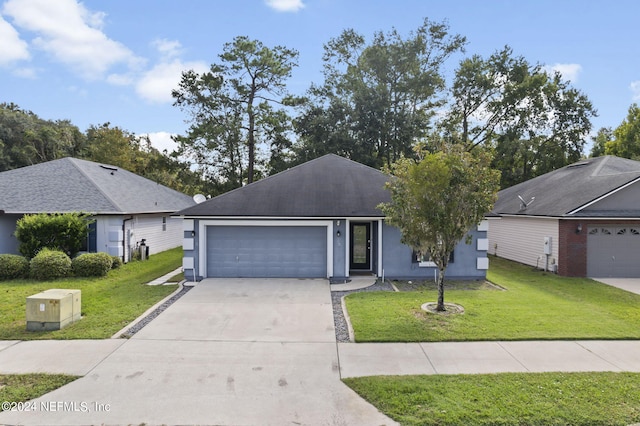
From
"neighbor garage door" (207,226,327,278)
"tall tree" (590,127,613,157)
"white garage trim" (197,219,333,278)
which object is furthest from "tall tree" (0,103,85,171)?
"tall tree" (590,127,613,157)

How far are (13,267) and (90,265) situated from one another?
2365mm

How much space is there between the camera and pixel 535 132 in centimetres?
3005

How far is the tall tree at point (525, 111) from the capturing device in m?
29.4

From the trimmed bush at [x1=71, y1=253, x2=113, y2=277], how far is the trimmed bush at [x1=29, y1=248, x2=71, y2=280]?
0.28 metres

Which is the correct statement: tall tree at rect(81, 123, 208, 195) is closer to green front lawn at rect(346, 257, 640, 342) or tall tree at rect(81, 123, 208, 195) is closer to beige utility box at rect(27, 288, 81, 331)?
beige utility box at rect(27, 288, 81, 331)

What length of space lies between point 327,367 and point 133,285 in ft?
28.6

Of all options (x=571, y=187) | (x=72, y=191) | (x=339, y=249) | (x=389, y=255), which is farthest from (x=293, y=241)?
(x=571, y=187)

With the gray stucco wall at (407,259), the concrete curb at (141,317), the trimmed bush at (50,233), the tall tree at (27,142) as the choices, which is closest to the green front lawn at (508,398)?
the concrete curb at (141,317)

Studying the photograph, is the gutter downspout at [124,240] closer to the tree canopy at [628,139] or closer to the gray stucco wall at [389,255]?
the gray stucco wall at [389,255]

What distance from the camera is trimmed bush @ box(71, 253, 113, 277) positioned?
41.7 feet

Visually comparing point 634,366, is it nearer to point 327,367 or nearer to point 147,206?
point 327,367

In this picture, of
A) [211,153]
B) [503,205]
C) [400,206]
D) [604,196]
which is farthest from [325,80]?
[400,206]

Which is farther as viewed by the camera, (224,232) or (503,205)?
(503,205)

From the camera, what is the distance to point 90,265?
1272 centimetres
